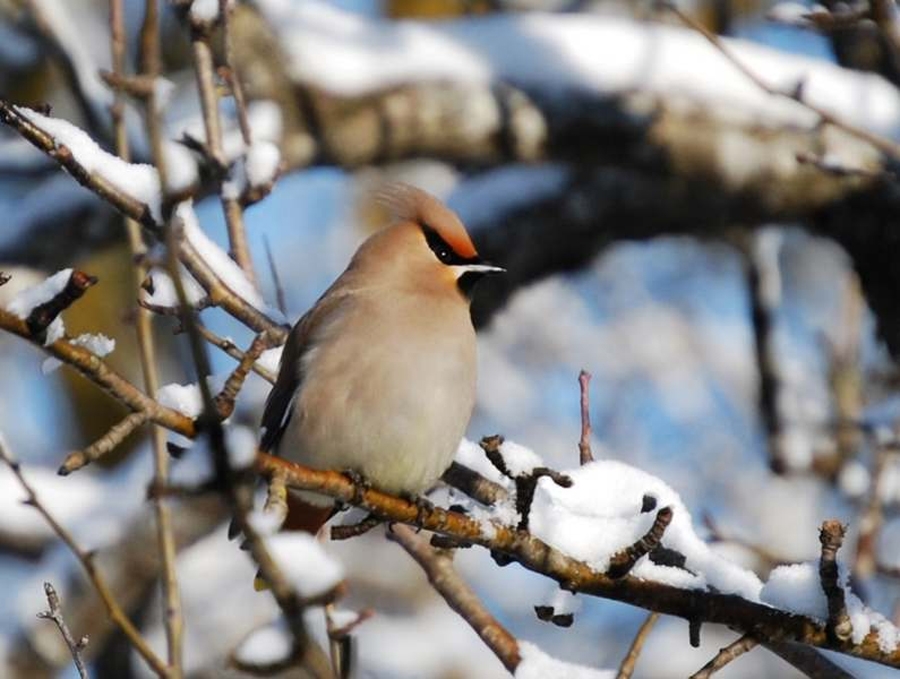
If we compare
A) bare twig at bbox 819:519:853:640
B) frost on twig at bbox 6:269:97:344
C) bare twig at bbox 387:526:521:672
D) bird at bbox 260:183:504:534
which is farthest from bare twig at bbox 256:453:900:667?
frost on twig at bbox 6:269:97:344

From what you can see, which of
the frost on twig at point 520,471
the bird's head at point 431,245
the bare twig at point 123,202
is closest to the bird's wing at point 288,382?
the bare twig at point 123,202

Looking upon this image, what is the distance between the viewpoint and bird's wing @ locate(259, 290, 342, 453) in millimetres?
3221

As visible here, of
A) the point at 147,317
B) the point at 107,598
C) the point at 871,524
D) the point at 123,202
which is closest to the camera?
the point at 107,598

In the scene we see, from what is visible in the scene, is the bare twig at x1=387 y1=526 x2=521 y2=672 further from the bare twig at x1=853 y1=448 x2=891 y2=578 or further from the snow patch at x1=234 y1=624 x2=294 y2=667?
the bare twig at x1=853 y1=448 x2=891 y2=578

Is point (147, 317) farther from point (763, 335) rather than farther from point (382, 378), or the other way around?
point (763, 335)

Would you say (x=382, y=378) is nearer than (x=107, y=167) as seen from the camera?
No

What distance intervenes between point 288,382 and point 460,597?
1.92 feet

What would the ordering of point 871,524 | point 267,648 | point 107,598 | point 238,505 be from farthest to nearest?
point 871,524 → point 107,598 → point 267,648 → point 238,505

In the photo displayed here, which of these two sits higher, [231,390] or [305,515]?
[231,390]

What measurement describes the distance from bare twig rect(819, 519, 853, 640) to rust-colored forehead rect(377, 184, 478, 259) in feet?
4.51

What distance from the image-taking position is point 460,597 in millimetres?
2979

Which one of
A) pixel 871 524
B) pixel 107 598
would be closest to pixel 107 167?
pixel 107 598

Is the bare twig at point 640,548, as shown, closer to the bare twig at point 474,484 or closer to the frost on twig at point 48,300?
the bare twig at point 474,484

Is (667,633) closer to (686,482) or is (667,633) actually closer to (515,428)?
(686,482)
